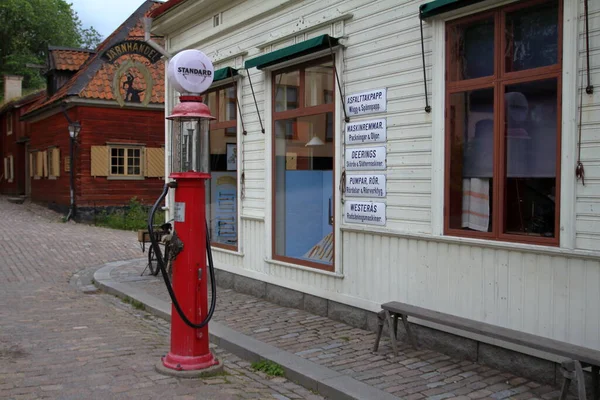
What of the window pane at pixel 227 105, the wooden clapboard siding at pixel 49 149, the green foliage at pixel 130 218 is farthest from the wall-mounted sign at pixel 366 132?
the wooden clapboard siding at pixel 49 149

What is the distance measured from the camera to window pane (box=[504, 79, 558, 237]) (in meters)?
4.72

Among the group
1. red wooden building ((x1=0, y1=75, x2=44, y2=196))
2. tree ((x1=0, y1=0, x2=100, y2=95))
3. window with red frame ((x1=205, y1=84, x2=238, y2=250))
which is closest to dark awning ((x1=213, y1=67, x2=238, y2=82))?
window with red frame ((x1=205, y1=84, x2=238, y2=250))

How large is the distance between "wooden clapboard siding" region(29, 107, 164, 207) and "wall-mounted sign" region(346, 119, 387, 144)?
55.4 ft

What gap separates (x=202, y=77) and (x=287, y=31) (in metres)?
2.69

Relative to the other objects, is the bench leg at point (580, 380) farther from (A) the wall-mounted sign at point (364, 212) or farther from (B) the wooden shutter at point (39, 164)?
(B) the wooden shutter at point (39, 164)

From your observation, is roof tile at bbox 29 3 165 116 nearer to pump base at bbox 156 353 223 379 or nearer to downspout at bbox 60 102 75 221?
downspout at bbox 60 102 75 221

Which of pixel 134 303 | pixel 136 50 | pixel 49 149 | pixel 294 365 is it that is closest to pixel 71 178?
pixel 49 149

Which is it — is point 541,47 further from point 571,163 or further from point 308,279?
point 308,279

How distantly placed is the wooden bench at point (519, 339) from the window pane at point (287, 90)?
3098 millimetres

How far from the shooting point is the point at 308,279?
7340 mm

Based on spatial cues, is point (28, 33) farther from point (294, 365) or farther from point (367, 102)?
point (294, 365)

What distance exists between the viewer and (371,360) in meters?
5.45

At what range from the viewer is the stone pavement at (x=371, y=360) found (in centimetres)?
466

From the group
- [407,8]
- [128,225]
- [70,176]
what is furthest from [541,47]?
[70,176]
